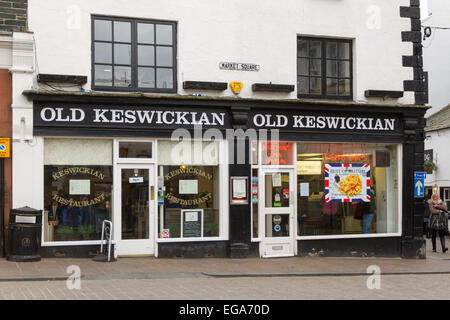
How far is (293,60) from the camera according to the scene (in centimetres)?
1467

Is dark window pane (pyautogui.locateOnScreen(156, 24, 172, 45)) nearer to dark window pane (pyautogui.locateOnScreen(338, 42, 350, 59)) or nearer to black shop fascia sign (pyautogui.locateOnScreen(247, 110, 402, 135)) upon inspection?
black shop fascia sign (pyautogui.locateOnScreen(247, 110, 402, 135))

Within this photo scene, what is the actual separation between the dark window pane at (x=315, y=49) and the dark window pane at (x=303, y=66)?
0.22 meters

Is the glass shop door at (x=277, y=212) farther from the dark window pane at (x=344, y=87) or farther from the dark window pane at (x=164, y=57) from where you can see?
the dark window pane at (x=164, y=57)

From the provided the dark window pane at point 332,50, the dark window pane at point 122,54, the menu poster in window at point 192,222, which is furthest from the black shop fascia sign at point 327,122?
the dark window pane at point 122,54

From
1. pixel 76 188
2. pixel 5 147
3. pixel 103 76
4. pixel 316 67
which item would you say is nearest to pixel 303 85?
pixel 316 67

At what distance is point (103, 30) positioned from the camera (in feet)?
44.0

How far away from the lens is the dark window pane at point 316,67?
589 inches

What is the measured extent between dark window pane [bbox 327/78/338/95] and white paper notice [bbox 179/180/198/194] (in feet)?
13.6

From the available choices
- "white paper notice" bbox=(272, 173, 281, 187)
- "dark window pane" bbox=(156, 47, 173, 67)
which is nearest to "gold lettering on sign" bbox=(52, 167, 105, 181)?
"dark window pane" bbox=(156, 47, 173, 67)

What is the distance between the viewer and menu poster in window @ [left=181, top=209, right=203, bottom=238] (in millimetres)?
13914

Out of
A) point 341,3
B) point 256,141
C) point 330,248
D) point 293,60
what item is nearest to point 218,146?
point 256,141

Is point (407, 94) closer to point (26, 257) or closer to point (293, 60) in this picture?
point (293, 60)

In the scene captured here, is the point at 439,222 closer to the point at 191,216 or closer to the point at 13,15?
the point at 191,216

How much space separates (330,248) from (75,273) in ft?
21.8
